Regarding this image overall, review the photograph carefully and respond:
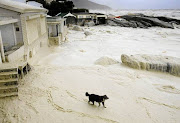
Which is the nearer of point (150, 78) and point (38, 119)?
point (38, 119)

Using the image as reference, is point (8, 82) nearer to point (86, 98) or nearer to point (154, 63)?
point (86, 98)

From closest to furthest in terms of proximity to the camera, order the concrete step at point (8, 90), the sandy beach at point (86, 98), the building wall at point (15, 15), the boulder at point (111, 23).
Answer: the sandy beach at point (86, 98) → the concrete step at point (8, 90) → the building wall at point (15, 15) → the boulder at point (111, 23)

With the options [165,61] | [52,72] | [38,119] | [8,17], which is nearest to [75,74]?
[52,72]

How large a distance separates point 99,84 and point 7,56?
4.48 meters

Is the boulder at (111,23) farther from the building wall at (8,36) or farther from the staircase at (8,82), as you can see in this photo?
the staircase at (8,82)

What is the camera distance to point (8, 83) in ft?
17.5

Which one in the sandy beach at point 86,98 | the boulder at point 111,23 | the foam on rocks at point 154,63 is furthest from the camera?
the boulder at point 111,23

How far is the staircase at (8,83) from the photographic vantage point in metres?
5.21

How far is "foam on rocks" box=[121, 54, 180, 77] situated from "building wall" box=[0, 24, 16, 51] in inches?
293

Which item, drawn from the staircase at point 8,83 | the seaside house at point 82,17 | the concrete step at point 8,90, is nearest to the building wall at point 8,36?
the staircase at point 8,83

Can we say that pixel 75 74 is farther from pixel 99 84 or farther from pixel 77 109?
pixel 77 109

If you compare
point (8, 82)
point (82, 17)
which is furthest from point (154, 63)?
point (82, 17)

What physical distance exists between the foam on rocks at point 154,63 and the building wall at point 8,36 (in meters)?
7.44

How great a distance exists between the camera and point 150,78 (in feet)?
27.7
